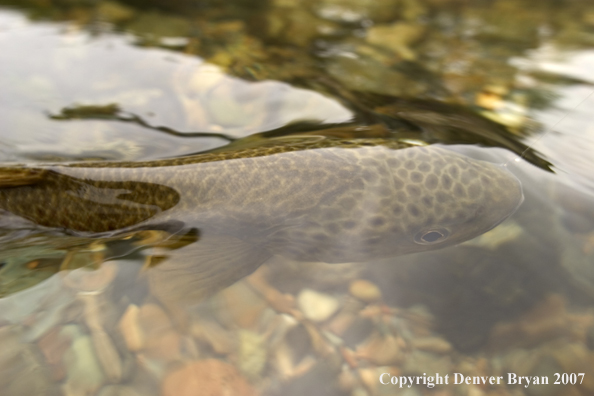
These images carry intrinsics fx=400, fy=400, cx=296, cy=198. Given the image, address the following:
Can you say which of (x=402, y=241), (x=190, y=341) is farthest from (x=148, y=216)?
(x=402, y=241)

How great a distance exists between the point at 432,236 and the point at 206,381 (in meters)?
2.09

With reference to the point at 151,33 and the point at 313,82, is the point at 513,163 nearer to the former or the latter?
the point at 313,82

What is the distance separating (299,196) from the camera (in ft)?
11.4

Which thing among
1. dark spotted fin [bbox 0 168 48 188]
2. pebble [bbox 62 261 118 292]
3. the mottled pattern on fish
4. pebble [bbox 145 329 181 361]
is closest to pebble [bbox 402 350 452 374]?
the mottled pattern on fish

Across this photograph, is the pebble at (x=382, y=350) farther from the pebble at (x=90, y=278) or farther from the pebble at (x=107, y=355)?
the pebble at (x=90, y=278)

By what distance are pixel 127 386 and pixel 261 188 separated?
1.79 m

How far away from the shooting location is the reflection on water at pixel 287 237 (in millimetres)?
2891

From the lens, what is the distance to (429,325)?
120 inches

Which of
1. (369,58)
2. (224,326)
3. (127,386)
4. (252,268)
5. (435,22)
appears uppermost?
(435,22)

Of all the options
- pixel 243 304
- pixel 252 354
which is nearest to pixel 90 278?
pixel 243 304

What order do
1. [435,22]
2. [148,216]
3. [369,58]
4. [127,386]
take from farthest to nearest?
[435,22]
[369,58]
[148,216]
[127,386]

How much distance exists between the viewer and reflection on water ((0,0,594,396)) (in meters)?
2.89

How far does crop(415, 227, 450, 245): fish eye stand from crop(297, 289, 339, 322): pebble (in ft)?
2.93

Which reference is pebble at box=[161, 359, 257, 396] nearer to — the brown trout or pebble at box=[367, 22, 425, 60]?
the brown trout
